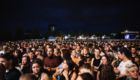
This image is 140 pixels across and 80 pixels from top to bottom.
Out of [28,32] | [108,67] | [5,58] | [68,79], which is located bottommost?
[68,79]

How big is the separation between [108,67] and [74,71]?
95cm

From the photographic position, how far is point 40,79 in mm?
2920

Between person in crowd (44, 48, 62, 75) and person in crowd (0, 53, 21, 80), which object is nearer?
person in crowd (0, 53, 21, 80)

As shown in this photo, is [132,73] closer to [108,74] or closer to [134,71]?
[134,71]

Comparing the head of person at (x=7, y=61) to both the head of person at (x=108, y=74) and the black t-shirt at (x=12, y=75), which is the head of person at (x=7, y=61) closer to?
the black t-shirt at (x=12, y=75)

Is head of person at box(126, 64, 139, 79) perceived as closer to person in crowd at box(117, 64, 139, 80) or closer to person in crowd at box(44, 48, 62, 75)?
person in crowd at box(117, 64, 139, 80)

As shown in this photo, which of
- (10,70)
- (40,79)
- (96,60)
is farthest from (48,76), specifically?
(96,60)

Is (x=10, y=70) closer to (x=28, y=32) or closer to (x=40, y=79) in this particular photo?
(x=40, y=79)

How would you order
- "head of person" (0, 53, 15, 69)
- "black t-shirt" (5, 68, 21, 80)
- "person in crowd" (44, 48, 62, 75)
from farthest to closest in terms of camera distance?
"person in crowd" (44, 48, 62, 75) → "head of person" (0, 53, 15, 69) → "black t-shirt" (5, 68, 21, 80)

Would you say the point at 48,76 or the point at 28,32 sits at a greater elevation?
the point at 28,32

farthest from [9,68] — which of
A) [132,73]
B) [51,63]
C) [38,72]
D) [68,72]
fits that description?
[132,73]

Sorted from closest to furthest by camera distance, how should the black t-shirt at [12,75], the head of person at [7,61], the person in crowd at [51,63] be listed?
the black t-shirt at [12,75]
the head of person at [7,61]
the person in crowd at [51,63]

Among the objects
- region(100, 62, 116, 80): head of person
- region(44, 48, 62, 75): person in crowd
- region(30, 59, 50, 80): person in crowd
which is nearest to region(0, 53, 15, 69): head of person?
region(30, 59, 50, 80): person in crowd

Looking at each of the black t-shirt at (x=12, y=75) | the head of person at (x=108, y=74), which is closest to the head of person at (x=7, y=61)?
the black t-shirt at (x=12, y=75)
